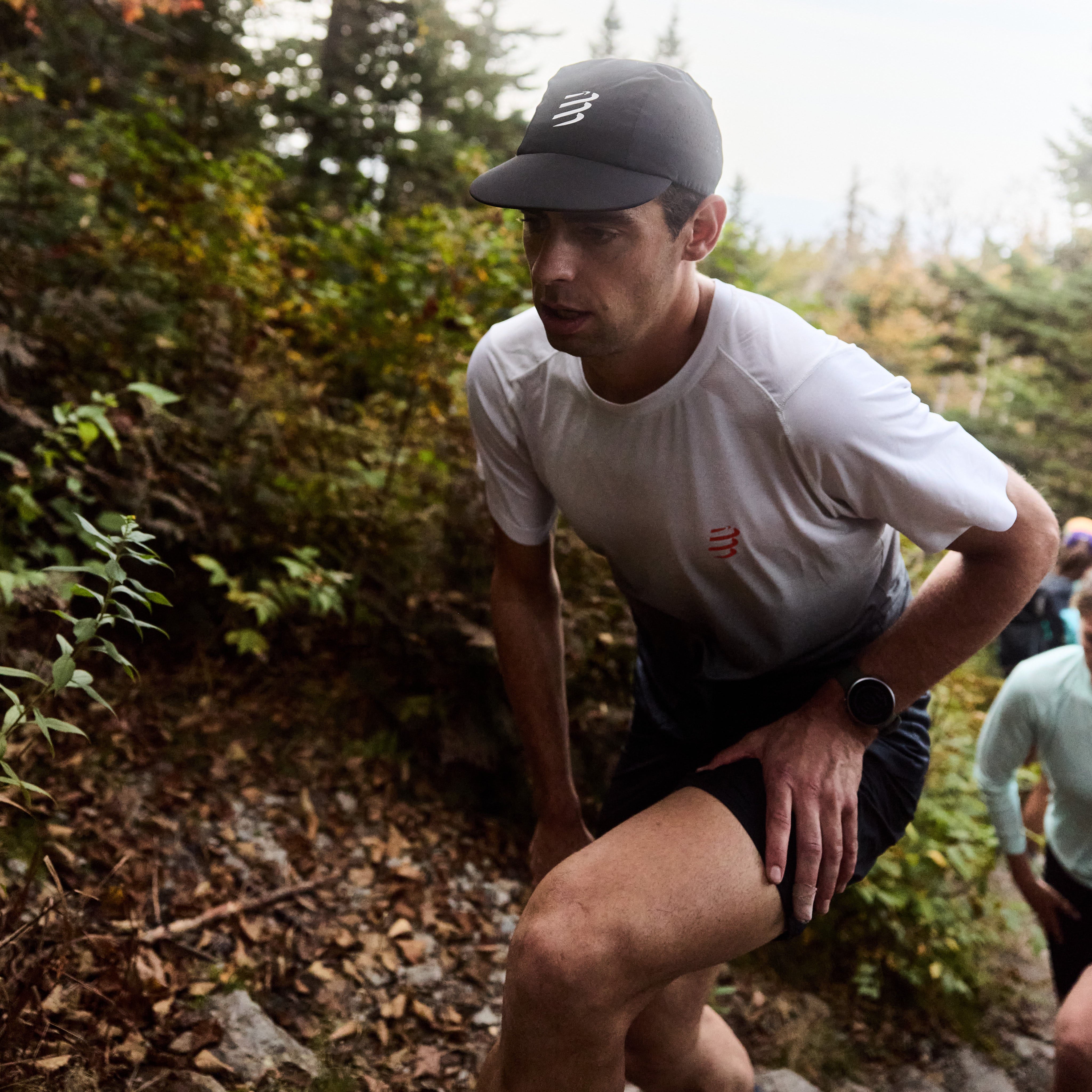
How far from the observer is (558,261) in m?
1.77

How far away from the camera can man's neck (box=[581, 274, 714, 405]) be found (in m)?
1.90

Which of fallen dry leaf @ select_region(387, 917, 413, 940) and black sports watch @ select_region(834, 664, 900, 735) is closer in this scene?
black sports watch @ select_region(834, 664, 900, 735)

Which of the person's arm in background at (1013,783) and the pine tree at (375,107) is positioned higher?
the pine tree at (375,107)

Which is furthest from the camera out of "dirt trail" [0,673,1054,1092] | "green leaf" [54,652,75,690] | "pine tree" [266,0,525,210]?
"pine tree" [266,0,525,210]

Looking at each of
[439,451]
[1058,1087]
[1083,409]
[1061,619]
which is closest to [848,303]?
[1083,409]

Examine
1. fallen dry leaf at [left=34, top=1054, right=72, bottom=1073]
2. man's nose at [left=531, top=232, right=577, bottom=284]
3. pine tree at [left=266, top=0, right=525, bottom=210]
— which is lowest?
fallen dry leaf at [left=34, top=1054, right=72, bottom=1073]

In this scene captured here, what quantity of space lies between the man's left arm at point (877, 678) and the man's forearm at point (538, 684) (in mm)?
587

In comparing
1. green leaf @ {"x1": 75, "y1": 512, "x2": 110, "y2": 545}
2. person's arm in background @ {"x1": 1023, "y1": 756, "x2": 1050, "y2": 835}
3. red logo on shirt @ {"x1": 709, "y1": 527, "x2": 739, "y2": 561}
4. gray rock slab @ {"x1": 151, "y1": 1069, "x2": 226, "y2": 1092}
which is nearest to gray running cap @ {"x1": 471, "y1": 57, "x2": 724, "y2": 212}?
red logo on shirt @ {"x1": 709, "y1": 527, "x2": 739, "y2": 561}

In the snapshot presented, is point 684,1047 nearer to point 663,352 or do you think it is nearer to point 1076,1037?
point 1076,1037

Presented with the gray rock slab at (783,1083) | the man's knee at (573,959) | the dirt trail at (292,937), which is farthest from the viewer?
the gray rock slab at (783,1083)

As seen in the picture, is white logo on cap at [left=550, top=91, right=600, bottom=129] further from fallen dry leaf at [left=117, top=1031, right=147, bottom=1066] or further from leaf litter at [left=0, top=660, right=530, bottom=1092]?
fallen dry leaf at [left=117, top=1031, right=147, bottom=1066]

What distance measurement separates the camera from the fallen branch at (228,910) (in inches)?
109

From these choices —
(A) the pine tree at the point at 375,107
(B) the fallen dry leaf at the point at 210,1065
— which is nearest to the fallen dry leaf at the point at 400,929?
(B) the fallen dry leaf at the point at 210,1065

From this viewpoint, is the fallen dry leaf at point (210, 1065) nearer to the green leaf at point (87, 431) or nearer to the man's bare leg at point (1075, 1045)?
the green leaf at point (87, 431)
